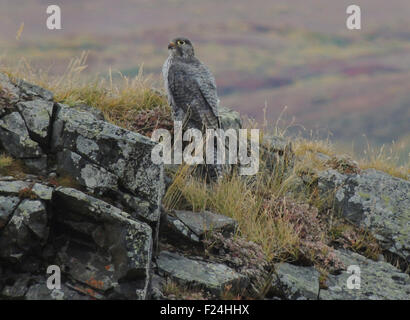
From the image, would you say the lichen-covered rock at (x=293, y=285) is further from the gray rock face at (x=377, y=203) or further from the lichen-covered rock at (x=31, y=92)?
the lichen-covered rock at (x=31, y=92)

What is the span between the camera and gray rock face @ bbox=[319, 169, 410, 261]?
34.5 feet

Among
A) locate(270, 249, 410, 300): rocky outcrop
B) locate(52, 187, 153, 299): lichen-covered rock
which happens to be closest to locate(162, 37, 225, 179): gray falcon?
locate(270, 249, 410, 300): rocky outcrop

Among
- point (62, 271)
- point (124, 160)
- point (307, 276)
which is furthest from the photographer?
point (307, 276)

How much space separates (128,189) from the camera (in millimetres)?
7293

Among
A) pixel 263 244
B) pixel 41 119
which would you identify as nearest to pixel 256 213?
pixel 263 244

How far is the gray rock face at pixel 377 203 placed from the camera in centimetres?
1052

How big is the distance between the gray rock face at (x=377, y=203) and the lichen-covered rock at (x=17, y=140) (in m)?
6.64

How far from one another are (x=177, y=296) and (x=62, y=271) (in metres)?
1.62

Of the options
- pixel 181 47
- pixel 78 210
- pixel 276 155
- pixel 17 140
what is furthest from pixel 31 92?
pixel 276 155

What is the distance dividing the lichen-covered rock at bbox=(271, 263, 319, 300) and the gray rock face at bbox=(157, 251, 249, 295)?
623mm

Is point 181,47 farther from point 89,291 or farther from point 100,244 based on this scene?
point 89,291

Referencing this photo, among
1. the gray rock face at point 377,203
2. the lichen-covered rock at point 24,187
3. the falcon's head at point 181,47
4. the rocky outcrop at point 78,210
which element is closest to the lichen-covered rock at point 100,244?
the rocky outcrop at point 78,210
